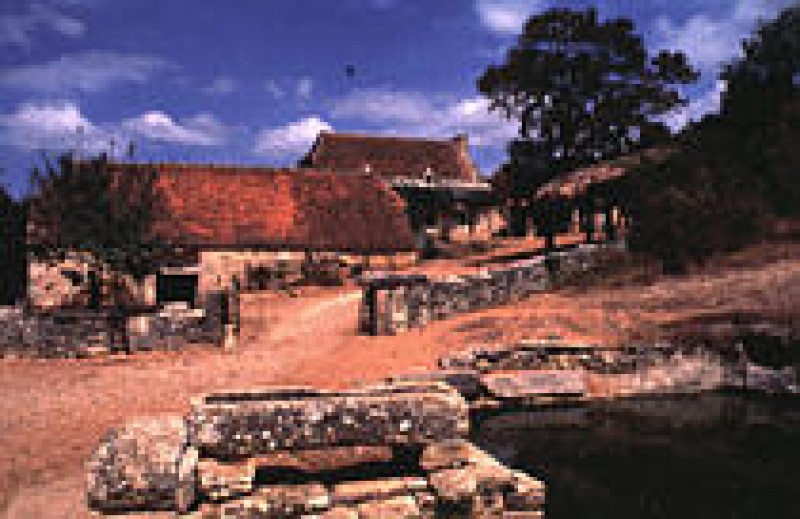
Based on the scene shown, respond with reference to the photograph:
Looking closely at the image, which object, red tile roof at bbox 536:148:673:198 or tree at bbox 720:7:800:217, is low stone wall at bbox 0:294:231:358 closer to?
red tile roof at bbox 536:148:673:198

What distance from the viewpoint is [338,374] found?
405 inches

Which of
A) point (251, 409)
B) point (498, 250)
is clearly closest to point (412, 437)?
point (251, 409)

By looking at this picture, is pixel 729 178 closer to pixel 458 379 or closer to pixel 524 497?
pixel 458 379

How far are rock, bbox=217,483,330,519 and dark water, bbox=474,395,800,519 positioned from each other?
7.90ft

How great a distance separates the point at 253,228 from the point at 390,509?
19296 mm

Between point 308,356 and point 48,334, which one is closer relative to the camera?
point 308,356

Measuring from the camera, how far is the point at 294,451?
4.67m

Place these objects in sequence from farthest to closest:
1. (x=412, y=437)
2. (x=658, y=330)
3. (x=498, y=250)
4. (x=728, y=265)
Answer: (x=498, y=250) → (x=728, y=265) → (x=658, y=330) → (x=412, y=437)

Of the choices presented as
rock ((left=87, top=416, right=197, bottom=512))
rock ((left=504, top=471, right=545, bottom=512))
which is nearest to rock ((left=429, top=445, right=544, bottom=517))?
rock ((left=504, top=471, right=545, bottom=512))

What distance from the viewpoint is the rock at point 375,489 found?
14.8 ft

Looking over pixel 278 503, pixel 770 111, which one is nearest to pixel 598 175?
pixel 770 111

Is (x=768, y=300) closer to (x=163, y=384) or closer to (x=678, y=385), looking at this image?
(x=678, y=385)

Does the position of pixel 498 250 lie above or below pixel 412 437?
above

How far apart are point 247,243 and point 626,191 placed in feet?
48.7
